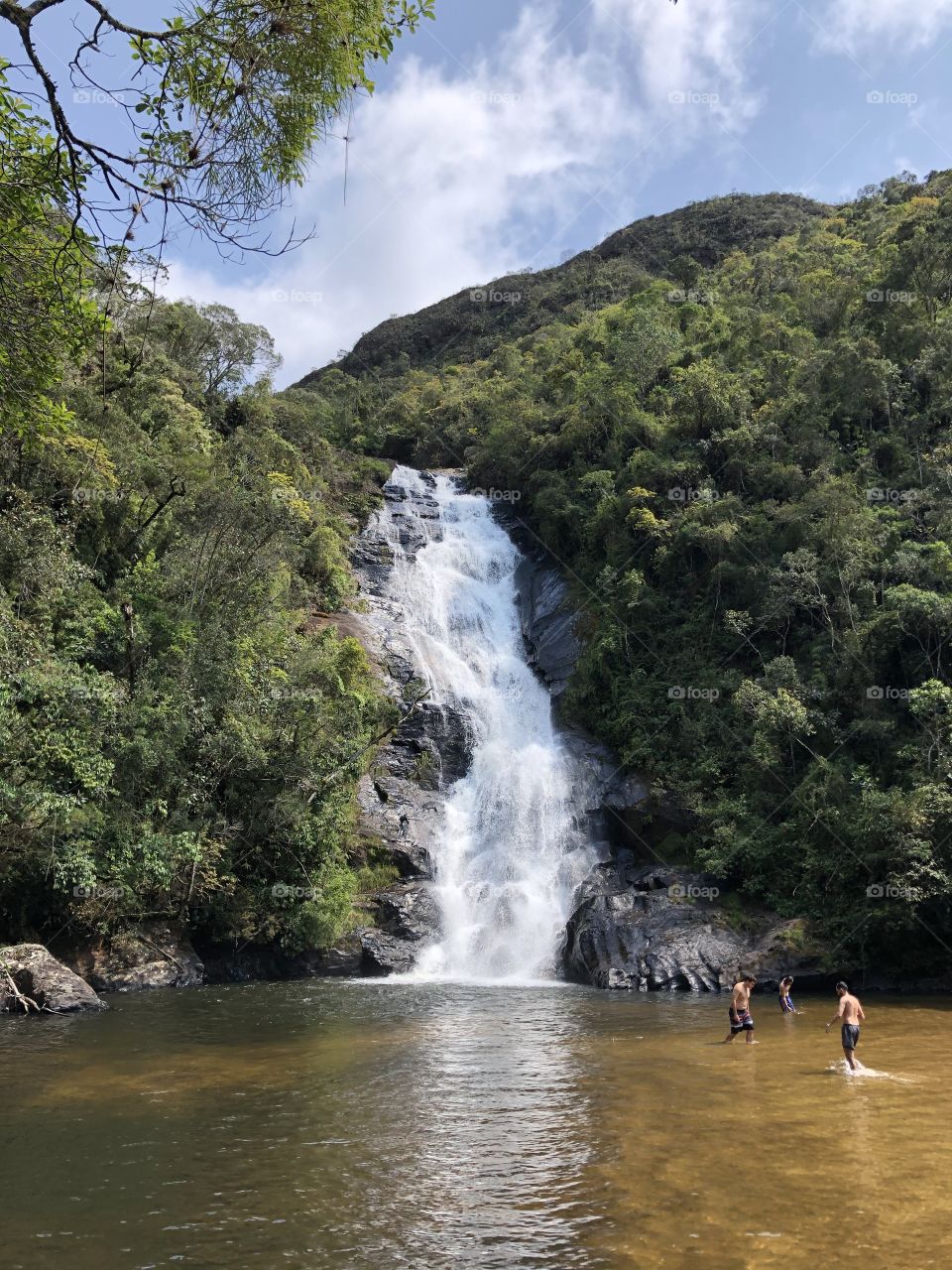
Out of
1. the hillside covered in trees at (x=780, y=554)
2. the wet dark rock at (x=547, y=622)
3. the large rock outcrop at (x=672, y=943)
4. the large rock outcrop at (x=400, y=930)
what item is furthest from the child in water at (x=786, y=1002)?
the wet dark rock at (x=547, y=622)

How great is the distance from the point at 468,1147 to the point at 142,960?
42.4ft

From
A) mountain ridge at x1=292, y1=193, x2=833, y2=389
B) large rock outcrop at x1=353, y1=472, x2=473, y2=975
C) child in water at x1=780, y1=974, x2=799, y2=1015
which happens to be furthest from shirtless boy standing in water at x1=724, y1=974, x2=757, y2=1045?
mountain ridge at x1=292, y1=193, x2=833, y2=389

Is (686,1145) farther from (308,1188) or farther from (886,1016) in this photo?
(886,1016)

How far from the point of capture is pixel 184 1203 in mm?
6410

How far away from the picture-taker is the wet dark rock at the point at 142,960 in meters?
17.7

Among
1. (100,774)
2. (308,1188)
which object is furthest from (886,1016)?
(100,774)

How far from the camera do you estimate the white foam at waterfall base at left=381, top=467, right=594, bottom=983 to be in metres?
21.2

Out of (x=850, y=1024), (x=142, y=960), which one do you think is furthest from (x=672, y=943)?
(x=142, y=960)

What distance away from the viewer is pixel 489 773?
26.6 metres

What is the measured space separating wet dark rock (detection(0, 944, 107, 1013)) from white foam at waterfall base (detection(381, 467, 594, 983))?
806 cm

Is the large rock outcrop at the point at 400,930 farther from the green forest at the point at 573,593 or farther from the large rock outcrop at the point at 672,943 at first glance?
the large rock outcrop at the point at 672,943

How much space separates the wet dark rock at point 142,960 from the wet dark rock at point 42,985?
2367mm

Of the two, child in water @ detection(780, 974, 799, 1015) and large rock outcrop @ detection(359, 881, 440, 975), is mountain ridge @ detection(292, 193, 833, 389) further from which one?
child in water @ detection(780, 974, 799, 1015)

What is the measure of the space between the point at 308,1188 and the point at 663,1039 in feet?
24.5
